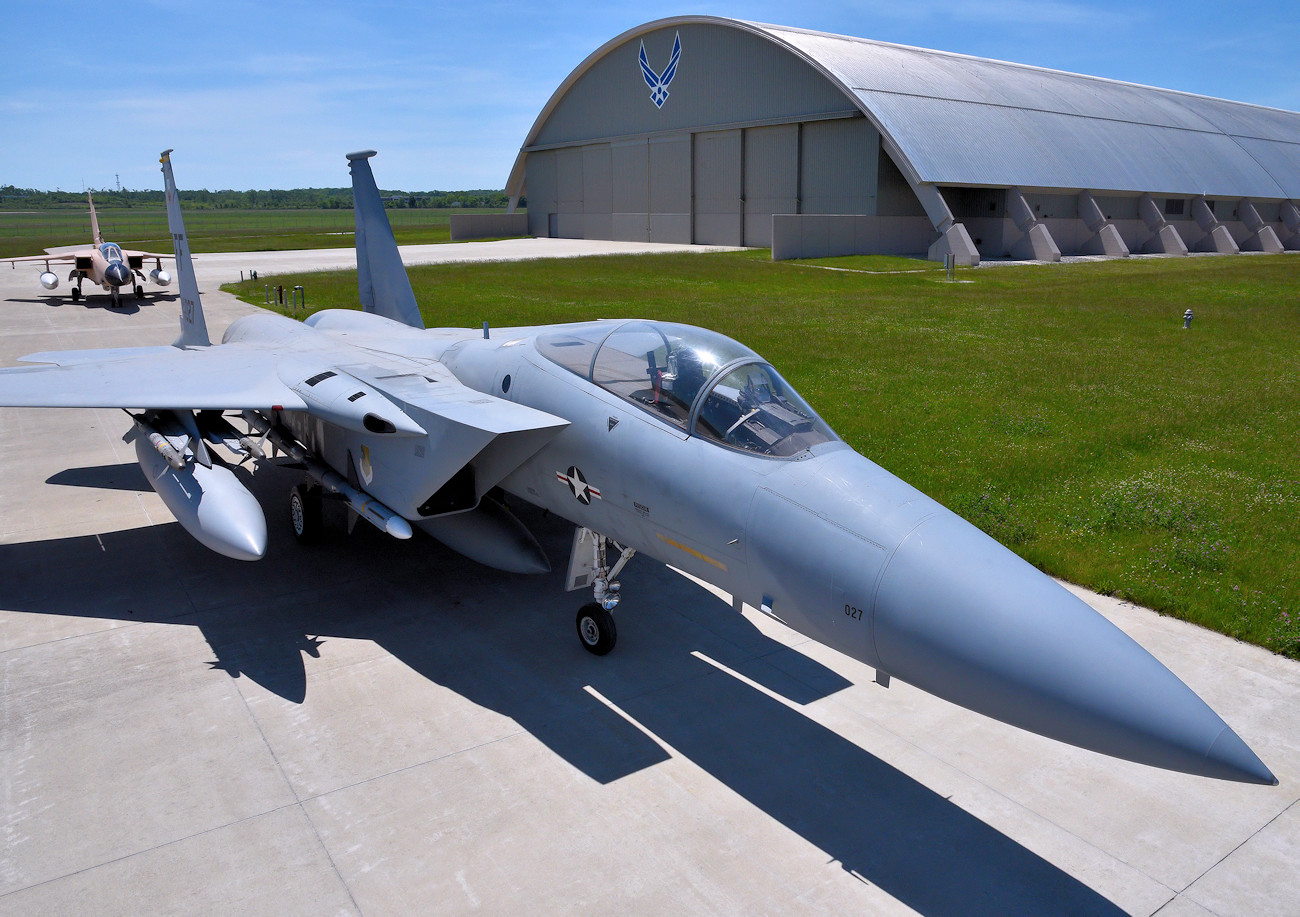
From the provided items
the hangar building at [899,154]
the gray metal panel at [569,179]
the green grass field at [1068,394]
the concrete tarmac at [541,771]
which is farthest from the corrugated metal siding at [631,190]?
the concrete tarmac at [541,771]

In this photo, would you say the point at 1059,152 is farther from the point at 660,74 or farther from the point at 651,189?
the point at 651,189

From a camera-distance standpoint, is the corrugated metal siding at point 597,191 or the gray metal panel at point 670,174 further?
the corrugated metal siding at point 597,191

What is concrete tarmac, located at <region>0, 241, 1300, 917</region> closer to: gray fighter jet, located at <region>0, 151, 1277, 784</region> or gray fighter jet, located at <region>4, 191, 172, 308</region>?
gray fighter jet, located at <region>0, 151, 1277, 784</region>

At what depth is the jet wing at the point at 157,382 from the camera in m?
7.70

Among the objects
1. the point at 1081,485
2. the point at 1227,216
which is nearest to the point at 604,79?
the point at 1227,216

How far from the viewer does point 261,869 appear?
15.2 ft

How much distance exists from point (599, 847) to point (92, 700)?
13.1 feet

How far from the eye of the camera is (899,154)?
40.3 m

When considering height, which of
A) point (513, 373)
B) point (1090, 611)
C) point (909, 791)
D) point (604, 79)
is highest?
point (604, 79)

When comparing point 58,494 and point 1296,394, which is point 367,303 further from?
point 1296,394

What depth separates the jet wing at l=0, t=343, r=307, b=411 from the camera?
770cm

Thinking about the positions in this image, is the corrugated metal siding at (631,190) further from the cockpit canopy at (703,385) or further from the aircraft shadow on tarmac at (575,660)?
the cockpit canopy at (703,385)

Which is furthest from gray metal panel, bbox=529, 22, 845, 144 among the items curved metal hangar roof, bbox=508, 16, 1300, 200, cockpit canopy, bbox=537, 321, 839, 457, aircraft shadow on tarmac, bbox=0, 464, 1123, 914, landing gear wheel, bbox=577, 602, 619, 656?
landing gear wheel, bbox=577, 602, 619, 656

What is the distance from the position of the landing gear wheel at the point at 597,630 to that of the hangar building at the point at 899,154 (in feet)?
121
